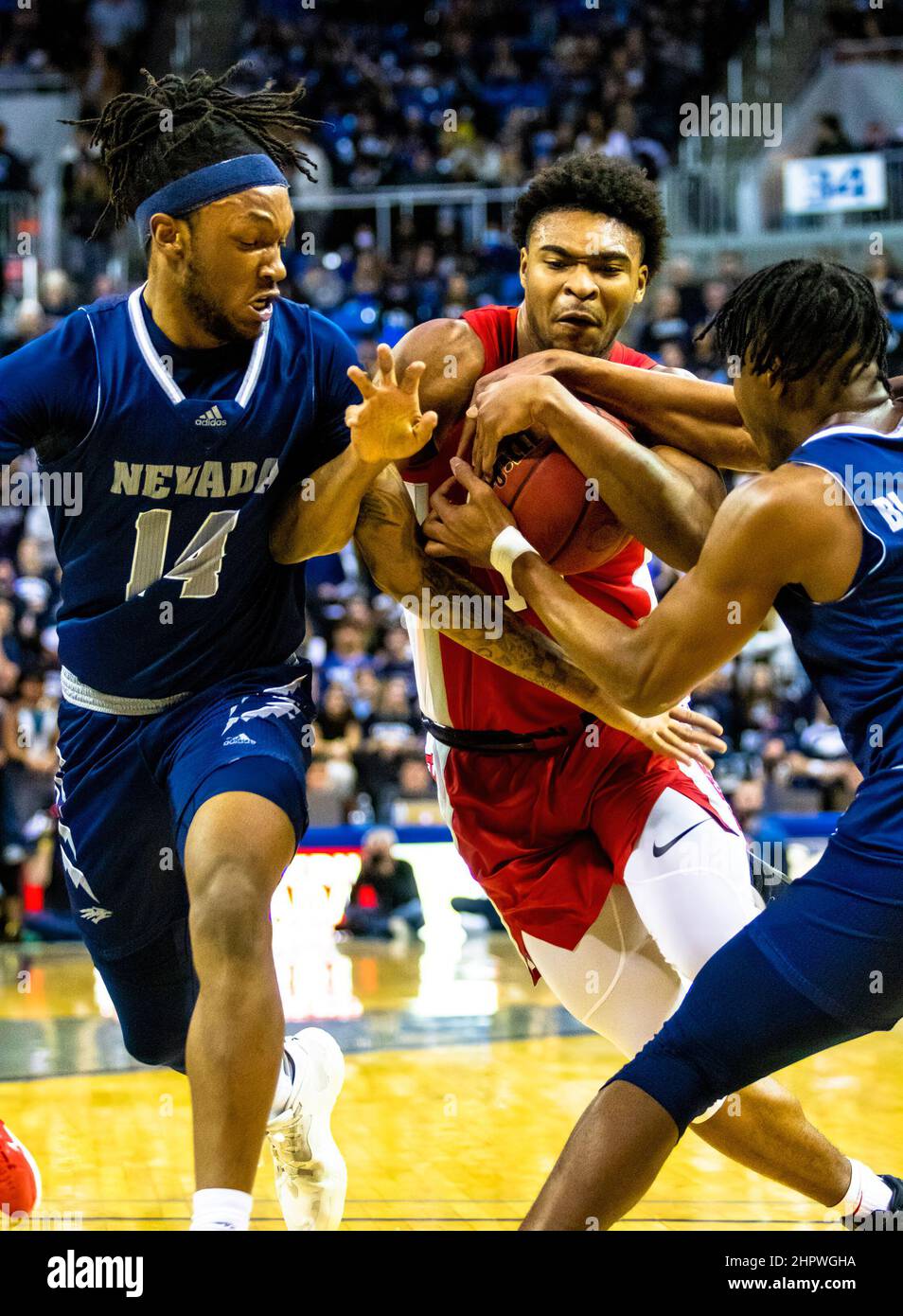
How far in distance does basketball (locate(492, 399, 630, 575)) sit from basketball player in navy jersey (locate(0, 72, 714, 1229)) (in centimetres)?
29

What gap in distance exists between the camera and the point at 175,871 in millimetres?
3873

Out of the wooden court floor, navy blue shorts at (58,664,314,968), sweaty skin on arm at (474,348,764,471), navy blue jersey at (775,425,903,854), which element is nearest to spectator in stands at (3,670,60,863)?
the wooden court floor

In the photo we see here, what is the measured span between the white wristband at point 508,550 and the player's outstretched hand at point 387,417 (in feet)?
1.01

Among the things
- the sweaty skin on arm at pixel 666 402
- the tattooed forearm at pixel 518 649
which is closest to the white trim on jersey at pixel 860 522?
the sweaty skin on arm at pixel 666 402

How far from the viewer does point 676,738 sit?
3875 millimetres

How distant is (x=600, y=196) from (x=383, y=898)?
7.06m

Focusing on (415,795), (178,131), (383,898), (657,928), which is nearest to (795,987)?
(657,928)

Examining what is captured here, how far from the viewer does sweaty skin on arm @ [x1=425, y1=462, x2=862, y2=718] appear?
9.90 feet

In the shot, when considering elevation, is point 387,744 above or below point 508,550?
below

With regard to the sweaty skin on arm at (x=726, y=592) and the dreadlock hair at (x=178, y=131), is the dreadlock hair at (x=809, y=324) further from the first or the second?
the dreadlock hair at (x=178, y=131)

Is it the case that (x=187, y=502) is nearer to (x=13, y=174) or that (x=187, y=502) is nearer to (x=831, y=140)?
(x=13, y=174)

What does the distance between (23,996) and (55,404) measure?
224 inches

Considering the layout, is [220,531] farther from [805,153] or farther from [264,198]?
[805,153]
